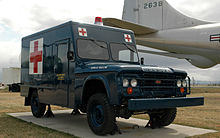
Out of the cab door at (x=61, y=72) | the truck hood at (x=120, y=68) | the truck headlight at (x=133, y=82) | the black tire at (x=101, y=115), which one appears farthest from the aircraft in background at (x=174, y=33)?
the truck headlight at (x=133, y=82)

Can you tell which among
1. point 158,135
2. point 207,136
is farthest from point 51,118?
point 207,136

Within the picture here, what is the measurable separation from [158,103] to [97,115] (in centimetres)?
158

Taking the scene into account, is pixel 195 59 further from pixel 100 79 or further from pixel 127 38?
pixel 100 79

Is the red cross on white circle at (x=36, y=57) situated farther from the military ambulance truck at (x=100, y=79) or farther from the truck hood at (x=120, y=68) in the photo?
the truck hood at (x=120, y=68)

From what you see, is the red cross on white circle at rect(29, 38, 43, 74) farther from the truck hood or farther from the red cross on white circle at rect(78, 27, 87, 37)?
the truck hood

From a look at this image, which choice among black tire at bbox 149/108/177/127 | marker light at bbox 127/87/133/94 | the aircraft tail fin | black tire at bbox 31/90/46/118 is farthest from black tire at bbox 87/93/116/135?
the aircraft tail fin

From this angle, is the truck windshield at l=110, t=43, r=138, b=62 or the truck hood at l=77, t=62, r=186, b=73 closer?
the truck hood at l=77, t=62, r=186, b=73

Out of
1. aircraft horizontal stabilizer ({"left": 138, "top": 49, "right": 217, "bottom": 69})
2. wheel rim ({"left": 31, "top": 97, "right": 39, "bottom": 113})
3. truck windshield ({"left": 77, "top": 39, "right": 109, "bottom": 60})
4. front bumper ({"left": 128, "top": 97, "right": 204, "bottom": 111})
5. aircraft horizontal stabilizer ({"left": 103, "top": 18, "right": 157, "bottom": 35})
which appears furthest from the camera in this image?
aircraft horizontal stabilizer ({"left": 138, "top": 49, "right": 217, "bottom": 69})

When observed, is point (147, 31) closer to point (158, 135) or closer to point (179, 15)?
point (179, 15)

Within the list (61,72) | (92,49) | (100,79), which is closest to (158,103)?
(100,79)

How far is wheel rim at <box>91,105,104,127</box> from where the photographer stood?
596cm

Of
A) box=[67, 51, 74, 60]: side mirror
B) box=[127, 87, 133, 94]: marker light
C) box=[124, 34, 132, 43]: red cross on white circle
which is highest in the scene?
box=[124, 34, 132, 43]: red cross on white circle

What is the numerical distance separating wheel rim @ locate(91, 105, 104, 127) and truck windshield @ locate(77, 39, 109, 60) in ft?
4.73

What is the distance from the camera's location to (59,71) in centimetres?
749
